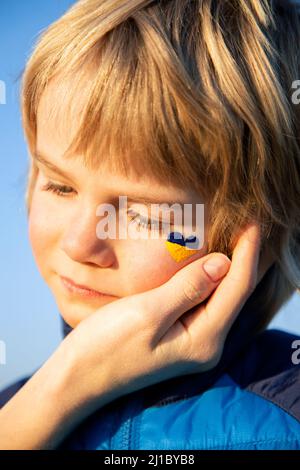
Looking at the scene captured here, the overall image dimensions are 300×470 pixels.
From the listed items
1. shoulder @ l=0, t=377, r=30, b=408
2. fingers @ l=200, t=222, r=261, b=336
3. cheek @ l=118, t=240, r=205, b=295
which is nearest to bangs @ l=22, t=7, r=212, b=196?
cheek @ l=118, t=240, r=205, b=295

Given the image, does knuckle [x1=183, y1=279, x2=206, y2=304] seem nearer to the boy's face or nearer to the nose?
the boy's face

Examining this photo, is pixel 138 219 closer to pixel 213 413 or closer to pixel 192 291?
pixel 192 291

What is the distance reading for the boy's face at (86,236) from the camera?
96.0 inches

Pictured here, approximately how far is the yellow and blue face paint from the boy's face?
0.02m

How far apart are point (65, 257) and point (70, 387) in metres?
0.58

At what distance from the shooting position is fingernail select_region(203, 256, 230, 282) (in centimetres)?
260

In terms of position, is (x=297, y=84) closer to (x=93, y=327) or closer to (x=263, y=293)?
(x=263, y=293)

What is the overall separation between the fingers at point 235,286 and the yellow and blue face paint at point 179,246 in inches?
7.5

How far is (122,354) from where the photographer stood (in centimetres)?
240

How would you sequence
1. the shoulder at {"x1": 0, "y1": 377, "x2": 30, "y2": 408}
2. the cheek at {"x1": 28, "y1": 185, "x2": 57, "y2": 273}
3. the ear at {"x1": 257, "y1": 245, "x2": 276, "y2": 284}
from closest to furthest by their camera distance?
the cheek at {"x1": 28, "y1": 185, "x2": 57, "y2": 273}
the ear at {"x1": 257, "y1": 245, "x2": 276, "y2": 284}
the shoulder at {"x1": 0, "y1": 377, "x2": 30, "y2": 408}

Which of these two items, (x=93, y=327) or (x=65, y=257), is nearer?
(x=93, y=327)

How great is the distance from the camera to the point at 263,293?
2.99 metres

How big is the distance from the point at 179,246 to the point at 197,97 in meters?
0.60
